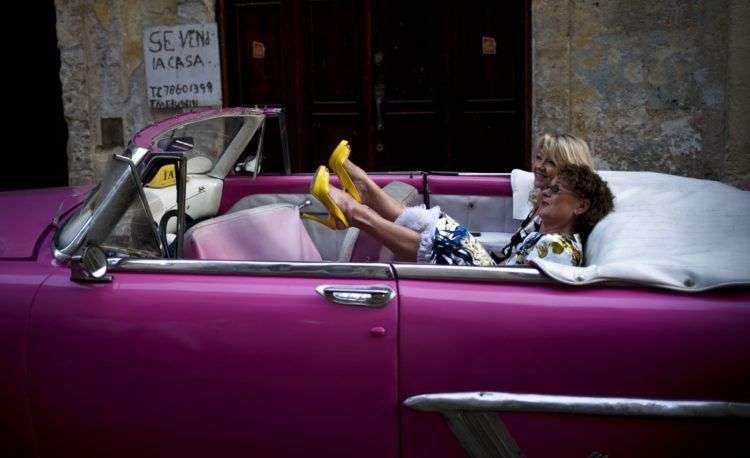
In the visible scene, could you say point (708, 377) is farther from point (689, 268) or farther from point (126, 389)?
point (126, 389)

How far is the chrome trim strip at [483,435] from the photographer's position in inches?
74.9

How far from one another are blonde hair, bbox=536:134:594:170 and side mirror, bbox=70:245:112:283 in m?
1.75

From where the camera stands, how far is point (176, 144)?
8.84ft

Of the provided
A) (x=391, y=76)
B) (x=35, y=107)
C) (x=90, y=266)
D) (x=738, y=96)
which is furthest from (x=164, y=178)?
(x=35, y=107)

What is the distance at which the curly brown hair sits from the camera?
2.71 meters

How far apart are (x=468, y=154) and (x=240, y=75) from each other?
2.01 m

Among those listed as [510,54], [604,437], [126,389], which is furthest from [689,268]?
[510,54]

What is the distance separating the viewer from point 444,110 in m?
6.28

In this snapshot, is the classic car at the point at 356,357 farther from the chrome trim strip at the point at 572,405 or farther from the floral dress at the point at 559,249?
the floral dress at the point at 559,249

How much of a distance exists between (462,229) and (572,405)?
1150 mm

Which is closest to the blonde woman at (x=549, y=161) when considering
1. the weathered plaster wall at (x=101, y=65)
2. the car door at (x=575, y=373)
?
the car door at (x=575, y=373)

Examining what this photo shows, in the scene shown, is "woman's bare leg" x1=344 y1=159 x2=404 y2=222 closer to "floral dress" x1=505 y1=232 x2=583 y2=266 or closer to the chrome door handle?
"floral dress" x1=505 y1=232 x2=583 y2=266

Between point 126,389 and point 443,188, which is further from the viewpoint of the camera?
point 443,188

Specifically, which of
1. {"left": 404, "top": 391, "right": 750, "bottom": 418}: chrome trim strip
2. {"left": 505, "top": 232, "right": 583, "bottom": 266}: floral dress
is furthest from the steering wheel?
{"left": 505, "top": 232, "right": 583, "bottom": 266}: floral dress
